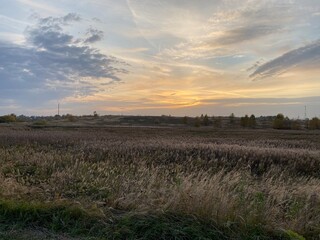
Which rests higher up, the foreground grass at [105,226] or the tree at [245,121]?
the tree at [245,121]

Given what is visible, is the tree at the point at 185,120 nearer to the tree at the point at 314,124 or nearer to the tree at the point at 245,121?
the tree at the point at 245,121

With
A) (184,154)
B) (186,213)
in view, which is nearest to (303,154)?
(184,154)

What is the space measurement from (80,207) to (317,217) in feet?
14.2

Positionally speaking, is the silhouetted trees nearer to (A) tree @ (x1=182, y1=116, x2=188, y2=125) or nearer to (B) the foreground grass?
(A) tree @ (x1=182, y1=116, x2=188, y2=125)

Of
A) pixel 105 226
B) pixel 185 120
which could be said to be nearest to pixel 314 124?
pixel 185 120

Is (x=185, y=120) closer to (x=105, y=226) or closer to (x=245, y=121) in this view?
(x=245, y=121)

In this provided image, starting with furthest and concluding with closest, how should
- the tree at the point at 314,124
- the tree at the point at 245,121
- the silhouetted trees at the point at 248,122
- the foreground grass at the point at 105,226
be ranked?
the tree at the point at 245,121 < the silhouetted trees at the point at 248,122 < the tree at the point at 314,124 < the foreground grass at the point at 105,226

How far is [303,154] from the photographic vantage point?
66.8ft

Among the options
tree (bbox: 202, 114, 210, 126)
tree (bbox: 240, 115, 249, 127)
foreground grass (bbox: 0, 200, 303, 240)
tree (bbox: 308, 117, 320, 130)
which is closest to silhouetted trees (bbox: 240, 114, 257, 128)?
tree (bbox: 240, 115, 249, 127)

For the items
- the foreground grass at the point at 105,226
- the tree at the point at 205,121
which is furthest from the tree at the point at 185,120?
the foreground grass at the point at 105,226

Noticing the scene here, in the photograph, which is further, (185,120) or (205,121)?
(185,120)

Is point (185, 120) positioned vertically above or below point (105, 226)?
above

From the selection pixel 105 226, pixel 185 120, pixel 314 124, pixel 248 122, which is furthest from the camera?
pixel 185 120

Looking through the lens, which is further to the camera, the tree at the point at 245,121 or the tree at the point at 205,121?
the tree at the point at 205,121
